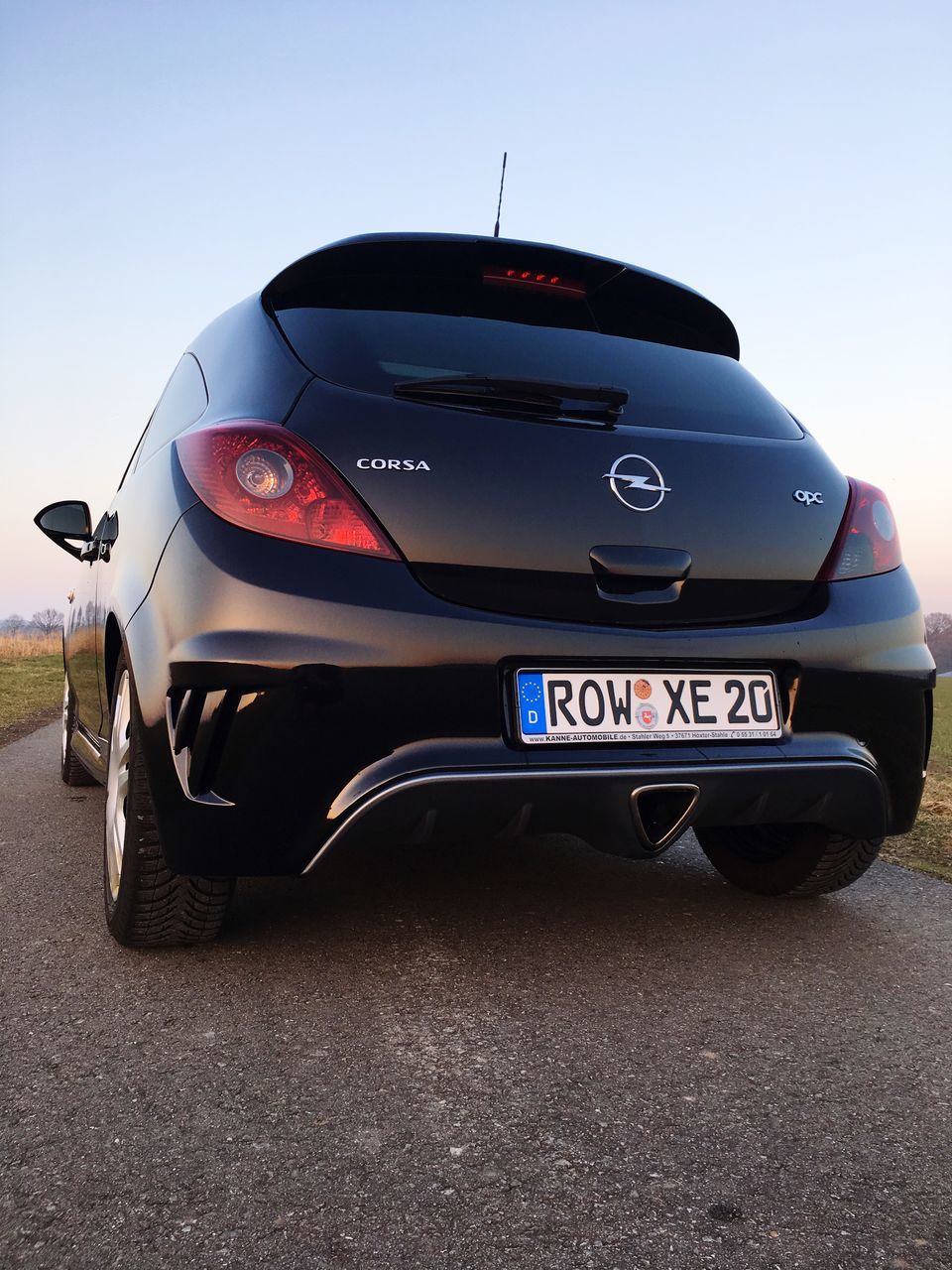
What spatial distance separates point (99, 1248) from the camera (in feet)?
5.13

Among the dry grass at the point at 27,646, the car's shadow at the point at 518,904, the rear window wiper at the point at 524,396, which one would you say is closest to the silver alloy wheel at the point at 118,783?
the car's shadow at the point at 518,904

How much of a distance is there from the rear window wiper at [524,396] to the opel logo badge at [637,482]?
0.43 feet

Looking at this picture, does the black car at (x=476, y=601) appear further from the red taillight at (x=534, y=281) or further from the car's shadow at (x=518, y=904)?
the car's shadow at (x=518, y=904)

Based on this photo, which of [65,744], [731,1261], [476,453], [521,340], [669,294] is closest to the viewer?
[731,1261]

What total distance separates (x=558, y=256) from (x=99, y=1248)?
8.27 ft

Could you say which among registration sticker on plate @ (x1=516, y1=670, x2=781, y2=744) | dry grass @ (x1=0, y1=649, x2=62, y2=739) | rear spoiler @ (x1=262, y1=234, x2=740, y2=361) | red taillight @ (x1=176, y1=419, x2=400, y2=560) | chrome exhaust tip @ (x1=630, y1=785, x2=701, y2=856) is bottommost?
dry grass @ (x1=0, y1=649, x2=62, y2=739)

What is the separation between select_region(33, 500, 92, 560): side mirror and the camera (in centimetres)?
432

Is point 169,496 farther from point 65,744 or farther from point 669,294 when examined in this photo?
point 65,744

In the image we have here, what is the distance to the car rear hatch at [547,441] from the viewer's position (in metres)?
2.43

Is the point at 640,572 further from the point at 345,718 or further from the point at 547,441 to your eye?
the point at 345,718

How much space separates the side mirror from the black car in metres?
1.42

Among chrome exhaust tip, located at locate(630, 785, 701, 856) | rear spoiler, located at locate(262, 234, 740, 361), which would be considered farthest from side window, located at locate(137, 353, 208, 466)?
chrome exhaust tip, located at locate(630, 785, 701, 856)

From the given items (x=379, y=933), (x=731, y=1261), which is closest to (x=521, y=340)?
(x=379, y=933)

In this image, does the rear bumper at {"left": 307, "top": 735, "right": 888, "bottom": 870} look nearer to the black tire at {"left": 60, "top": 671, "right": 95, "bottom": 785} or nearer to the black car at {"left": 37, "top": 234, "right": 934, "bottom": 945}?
the black car at {"left": 37, "top": 234, "right": 934, "bottom": 945}
